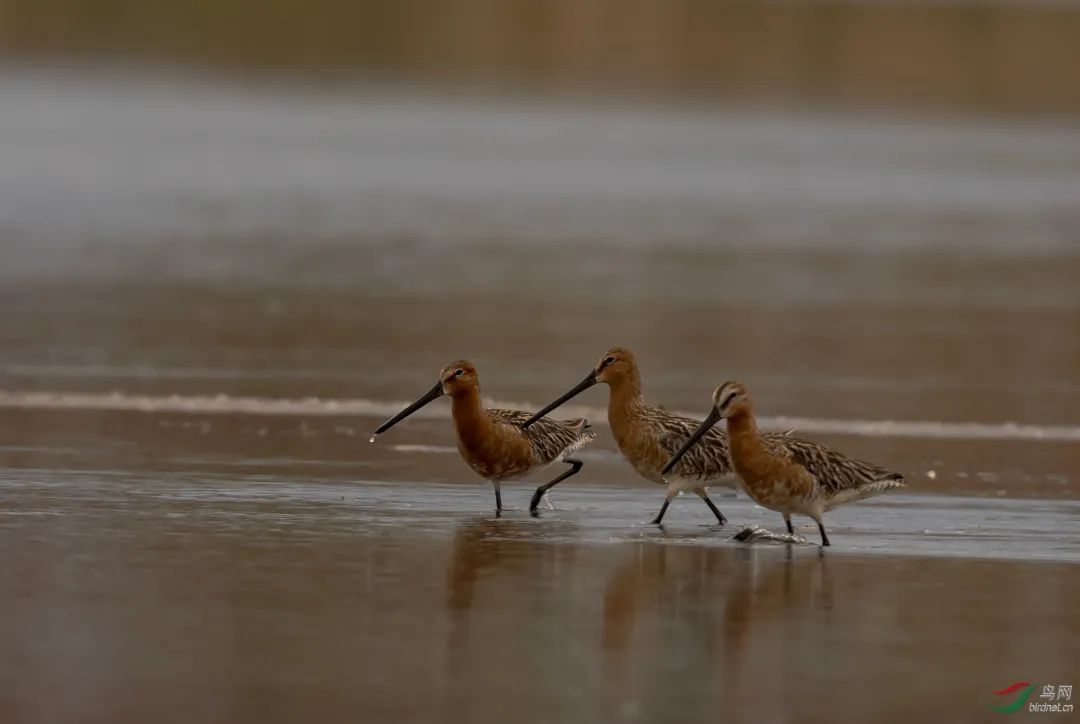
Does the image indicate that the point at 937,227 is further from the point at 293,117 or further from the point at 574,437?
the point at 293,117

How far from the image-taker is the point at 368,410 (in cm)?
1622

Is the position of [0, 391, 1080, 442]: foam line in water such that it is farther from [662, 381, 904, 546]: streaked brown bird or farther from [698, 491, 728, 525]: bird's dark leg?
[662, 381, 904, 546]: streaked brown bird

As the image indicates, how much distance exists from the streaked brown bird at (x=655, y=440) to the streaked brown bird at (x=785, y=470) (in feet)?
1.21

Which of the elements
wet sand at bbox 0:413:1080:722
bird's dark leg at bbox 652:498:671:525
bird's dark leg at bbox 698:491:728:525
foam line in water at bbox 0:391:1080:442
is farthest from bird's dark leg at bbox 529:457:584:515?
foam line in water at bbox 0:391:1080:442

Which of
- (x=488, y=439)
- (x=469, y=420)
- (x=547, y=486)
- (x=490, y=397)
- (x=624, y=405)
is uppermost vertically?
(x=490, y=397)

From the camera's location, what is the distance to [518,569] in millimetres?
10469

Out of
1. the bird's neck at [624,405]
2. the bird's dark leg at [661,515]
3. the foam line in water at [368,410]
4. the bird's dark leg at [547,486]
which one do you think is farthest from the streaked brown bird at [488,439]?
the foam line in water at [368,410]

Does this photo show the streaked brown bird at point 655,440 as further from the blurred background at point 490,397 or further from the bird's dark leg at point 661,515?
the blurred background at point 490,397

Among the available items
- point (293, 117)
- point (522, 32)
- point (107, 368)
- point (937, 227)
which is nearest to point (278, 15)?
point (522, 32)

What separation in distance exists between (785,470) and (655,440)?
1.27 m

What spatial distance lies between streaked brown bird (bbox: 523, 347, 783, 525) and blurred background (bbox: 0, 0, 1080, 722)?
0.23 metres

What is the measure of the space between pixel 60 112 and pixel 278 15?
195ft

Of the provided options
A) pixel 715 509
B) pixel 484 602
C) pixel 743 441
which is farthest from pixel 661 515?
pixel 484 602

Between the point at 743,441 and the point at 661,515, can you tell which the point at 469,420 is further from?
the point at 743,441
